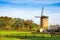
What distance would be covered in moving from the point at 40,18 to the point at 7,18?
7.09 m

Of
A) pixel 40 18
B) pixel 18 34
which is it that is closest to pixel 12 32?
pixel 18 34

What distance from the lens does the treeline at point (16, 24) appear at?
1459cm

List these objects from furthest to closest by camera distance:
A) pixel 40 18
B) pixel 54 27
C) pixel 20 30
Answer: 1. pixel 40 18
2. pixel 54 27
3. pixel 20 30

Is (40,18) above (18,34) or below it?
above

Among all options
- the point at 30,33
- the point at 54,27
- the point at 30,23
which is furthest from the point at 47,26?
the point at 30,33

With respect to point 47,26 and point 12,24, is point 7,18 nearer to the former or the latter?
point 12,24

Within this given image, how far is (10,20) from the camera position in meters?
15.6

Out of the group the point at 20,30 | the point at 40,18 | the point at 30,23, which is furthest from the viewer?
the point at 40,18

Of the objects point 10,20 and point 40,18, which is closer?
point 10,20

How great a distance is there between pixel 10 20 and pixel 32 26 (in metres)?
1.91

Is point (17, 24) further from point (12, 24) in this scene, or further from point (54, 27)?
point (54, 27)

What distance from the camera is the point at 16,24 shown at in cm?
1521

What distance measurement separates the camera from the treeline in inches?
574

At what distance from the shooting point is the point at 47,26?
20203 millimetres
